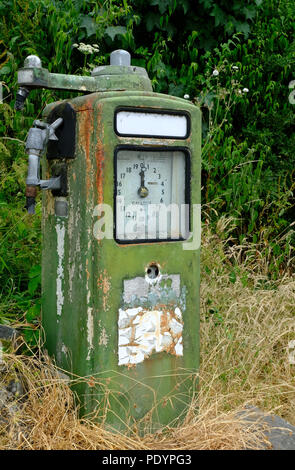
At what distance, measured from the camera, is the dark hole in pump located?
2623 mm

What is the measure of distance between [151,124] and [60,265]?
29.0 inches

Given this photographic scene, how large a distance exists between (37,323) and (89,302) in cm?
70

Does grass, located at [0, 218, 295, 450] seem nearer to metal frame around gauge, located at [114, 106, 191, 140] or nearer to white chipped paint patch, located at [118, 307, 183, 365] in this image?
white chipped paint patch, located at [118, 307, 183, 365]

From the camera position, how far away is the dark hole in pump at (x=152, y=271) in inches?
103

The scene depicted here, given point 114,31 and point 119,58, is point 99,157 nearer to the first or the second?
point 119,58

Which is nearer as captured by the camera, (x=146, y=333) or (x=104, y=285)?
(x=104, y=285)

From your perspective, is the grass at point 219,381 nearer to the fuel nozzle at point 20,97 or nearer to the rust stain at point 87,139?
the rust stain at point 87,139

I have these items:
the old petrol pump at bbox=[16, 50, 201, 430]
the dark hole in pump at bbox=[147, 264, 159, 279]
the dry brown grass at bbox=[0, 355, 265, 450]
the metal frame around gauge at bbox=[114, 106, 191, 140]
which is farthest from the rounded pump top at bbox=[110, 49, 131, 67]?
the dry brown grass at bbox=[0, 355, 265, 450]

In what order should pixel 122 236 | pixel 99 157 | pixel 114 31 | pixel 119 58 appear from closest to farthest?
pixel 99 157 < pixel 122 236 < pixel 119 58 < pixel 114 31

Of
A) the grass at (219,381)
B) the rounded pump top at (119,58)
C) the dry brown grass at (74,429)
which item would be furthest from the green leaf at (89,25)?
the dry brown grass at (74,429)

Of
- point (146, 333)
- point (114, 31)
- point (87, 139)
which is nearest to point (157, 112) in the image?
point (87, 139)

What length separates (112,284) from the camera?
8.23ft

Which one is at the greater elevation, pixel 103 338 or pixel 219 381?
pixel 103 338

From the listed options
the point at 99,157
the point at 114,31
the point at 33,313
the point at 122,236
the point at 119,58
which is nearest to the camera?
the point at 99,157
